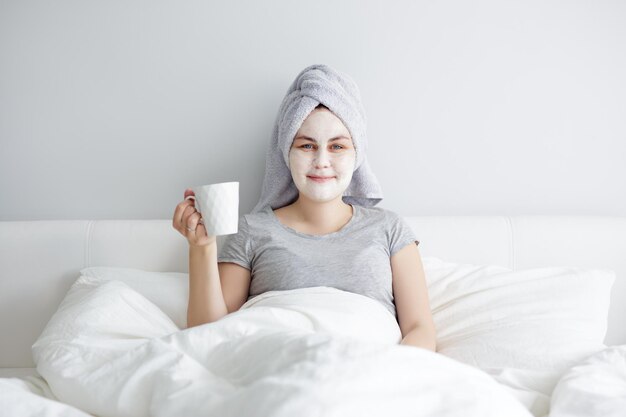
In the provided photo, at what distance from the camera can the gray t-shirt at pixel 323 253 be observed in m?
1.44

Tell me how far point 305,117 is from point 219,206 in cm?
41

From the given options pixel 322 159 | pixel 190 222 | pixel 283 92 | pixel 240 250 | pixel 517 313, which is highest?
pixel 283 92

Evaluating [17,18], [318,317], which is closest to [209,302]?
[318,317]

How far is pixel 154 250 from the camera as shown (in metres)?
1.69

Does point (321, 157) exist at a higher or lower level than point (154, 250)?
higher

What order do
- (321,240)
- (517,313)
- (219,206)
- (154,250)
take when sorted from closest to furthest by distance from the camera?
(219,206)
(517,313)
(321,240)
(154,250)

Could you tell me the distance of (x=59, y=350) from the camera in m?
1.12

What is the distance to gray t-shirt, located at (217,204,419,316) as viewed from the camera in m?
1.44

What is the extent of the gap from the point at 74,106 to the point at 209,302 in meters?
0.84

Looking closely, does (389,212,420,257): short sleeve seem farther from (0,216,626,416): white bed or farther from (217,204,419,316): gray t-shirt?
(0,216,626,416): white bed

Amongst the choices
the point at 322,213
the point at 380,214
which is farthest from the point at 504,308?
the point at 322,213

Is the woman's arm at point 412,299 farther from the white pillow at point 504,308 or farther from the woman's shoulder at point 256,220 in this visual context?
the woman's shoulder at point 256,220

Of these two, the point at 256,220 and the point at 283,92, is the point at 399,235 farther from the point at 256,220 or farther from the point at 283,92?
the point at 283,92

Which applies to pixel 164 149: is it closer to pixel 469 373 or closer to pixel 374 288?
pixel 374 288
